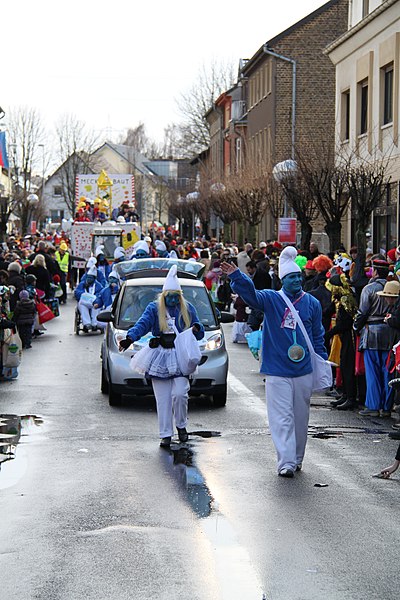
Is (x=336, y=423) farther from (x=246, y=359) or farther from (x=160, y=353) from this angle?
(x=246, y=359)

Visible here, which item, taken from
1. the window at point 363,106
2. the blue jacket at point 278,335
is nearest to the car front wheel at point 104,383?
the blue jacket at point 278,335

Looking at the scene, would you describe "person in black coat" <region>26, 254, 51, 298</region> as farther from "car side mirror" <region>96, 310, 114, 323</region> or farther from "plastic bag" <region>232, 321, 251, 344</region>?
"car side mirror" <region>96, 310, 114, 323</region>

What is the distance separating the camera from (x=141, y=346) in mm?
14852

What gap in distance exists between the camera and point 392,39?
2839 cm

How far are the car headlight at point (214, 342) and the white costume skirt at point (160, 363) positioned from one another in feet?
11.1

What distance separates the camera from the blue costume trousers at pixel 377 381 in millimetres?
14242

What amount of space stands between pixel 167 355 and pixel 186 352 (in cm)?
19

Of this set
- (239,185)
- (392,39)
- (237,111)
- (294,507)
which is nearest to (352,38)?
(392,39)

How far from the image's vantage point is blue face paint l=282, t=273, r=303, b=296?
10336 millimetres

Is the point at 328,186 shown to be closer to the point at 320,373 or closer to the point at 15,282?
the point at 15,282

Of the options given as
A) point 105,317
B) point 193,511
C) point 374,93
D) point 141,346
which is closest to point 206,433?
point 141,346

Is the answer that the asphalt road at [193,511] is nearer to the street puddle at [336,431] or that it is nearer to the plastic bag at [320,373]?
the street puddle at [336,431]

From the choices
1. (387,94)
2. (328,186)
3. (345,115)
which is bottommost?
(328,186)

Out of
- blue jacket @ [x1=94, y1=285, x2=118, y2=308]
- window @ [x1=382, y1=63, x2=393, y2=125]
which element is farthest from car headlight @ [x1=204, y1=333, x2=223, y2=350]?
window @ [x1=382, y1=63, x2=393, y2=125]
